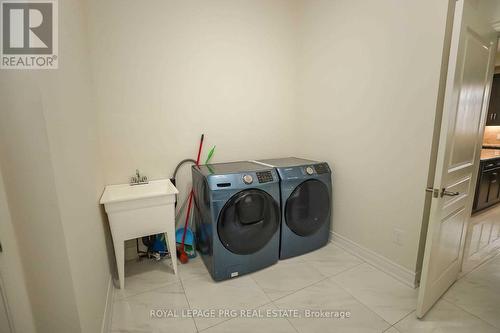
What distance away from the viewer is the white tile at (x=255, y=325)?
137 cm

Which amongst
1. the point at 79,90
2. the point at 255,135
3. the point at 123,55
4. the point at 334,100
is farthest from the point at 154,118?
the point at 334,100

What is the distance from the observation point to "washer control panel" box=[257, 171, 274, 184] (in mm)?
1854

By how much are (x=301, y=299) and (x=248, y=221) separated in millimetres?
656

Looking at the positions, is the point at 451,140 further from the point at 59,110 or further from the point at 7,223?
the point at 7,223

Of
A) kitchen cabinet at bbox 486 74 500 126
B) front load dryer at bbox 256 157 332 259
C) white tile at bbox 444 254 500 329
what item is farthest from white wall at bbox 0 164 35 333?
kitchen cabinet at bbox 486 74 500 126

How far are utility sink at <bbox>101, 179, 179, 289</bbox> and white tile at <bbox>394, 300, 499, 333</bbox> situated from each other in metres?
1.68

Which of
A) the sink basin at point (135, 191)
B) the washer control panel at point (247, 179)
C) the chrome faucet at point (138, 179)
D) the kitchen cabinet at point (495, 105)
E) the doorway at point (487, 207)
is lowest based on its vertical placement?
the doorway at point (487, 207)

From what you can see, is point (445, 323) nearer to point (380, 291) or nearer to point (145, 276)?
point (380, 291)

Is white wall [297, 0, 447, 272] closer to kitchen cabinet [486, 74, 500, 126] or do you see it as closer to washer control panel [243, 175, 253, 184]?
washer control panel [243, 175, 253, 184]

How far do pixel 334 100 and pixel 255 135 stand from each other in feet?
2.84

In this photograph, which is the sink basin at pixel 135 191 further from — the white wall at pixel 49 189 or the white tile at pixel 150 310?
the white tile at pixel 150 310

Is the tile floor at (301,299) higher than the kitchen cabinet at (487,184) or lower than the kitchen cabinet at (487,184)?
lower

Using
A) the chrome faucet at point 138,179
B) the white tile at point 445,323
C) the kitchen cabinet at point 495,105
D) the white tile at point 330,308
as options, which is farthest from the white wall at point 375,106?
the kitchen cabinet at point 495,105

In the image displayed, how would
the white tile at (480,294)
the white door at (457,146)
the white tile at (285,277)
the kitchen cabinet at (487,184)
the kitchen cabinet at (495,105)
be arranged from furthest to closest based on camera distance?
the kitchen cabinet at (495,105)
the kitchen cabinet at (487,184)
the white tile at (285,277)
the white tile at (480,294)
the white door at (457,146)
